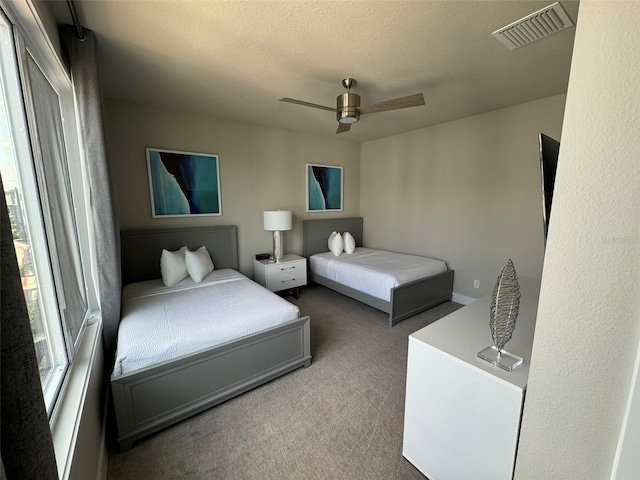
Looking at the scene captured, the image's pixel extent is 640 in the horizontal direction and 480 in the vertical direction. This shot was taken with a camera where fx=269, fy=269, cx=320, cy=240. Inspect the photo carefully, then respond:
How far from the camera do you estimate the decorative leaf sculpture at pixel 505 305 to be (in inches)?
45.2

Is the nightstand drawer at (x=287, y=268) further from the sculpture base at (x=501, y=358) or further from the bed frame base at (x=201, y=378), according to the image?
the sculpture base at (x=501, y=358)

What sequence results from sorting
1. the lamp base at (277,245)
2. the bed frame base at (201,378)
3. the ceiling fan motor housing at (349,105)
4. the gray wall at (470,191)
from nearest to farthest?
the bed frame base at (201,378) → the ceiling fan motor housing at (349,105) → the gray wall at (470,191) → the lamp base at (277,245)

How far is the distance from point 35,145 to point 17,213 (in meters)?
0.42

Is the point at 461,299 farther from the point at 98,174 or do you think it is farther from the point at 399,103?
the point at 98,174

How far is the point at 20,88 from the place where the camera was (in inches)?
49.2

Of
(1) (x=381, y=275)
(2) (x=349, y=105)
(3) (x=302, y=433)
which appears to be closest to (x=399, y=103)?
(2) (x=349, y=105)

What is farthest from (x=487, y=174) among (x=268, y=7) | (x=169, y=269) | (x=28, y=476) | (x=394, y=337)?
(x=28, y=476)

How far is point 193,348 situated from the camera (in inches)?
72.1

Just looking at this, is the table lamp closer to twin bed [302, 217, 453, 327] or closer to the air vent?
twin bed [302, 217, 453, 327]

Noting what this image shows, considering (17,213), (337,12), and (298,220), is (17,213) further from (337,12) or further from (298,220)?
(298,220)

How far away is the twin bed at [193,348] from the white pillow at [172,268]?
107mm

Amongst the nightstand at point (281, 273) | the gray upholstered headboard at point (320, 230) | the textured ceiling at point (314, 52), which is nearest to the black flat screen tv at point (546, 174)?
the textured ceiling at point (314, 52)

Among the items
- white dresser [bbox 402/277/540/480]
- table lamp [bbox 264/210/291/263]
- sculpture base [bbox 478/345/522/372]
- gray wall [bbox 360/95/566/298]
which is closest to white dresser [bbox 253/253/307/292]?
table lamp [bbox 264/210/291/263]

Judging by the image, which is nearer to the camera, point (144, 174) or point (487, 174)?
point (144, 174)
